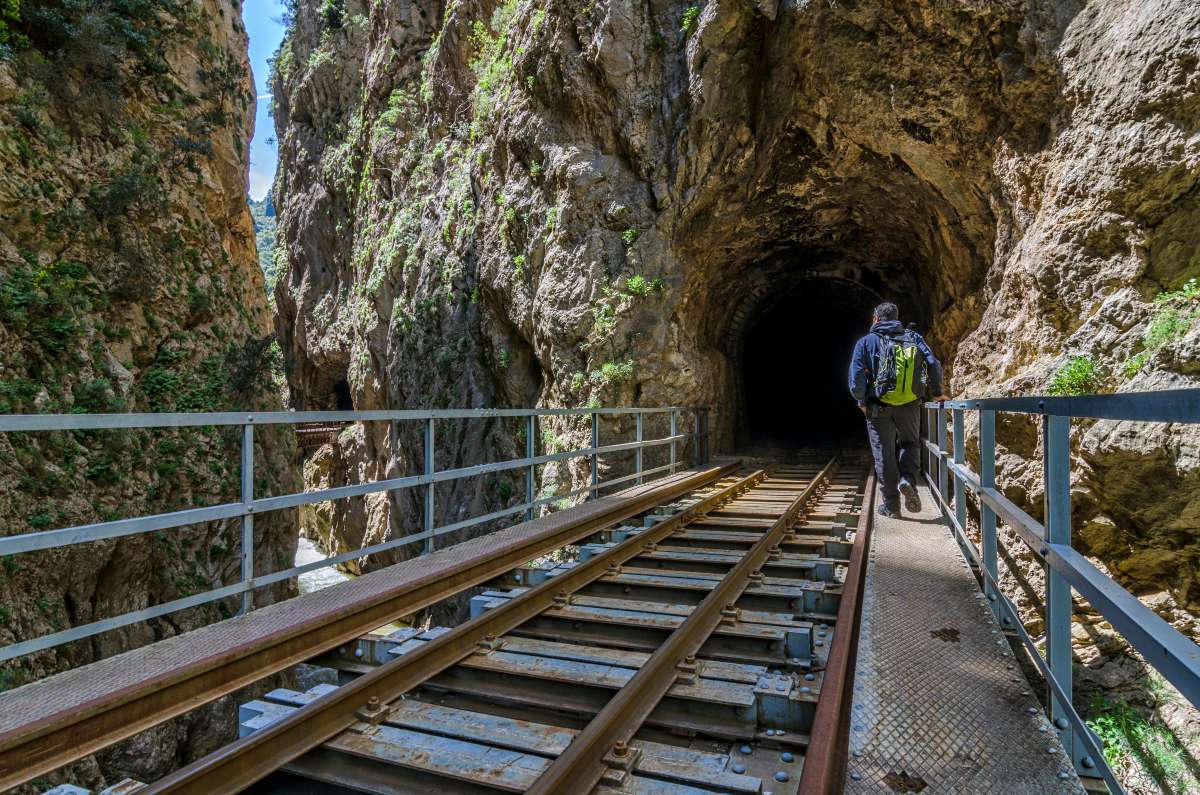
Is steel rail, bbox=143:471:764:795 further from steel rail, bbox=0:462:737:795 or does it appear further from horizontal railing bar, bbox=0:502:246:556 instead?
horizontal railing bar, bbox=0:502:246:556

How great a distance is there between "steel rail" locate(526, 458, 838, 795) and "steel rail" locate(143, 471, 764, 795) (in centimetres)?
99

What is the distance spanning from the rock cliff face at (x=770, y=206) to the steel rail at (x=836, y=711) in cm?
332

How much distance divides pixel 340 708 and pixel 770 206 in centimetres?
1295

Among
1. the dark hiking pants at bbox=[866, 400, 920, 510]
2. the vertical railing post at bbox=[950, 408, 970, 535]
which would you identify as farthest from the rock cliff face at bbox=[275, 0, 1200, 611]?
the vertical railing post at bbox=[950, 408, 970, 535]

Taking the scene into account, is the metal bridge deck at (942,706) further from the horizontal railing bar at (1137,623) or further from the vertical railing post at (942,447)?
the vertical railing post at (942,447)

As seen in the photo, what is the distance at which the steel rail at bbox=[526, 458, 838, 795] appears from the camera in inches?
89.6

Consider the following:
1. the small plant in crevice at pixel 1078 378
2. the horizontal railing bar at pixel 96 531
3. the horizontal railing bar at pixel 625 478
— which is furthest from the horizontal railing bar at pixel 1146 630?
the horizontal railing bar at pixel 625 478

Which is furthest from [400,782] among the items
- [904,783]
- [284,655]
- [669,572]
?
[669,572]

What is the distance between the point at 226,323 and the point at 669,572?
12838mm

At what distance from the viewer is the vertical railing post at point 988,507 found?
12.1 feet

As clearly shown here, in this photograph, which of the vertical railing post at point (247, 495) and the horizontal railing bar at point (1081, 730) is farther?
the vertical railing post at point (247, 495)

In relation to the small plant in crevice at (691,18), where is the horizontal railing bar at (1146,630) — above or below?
below

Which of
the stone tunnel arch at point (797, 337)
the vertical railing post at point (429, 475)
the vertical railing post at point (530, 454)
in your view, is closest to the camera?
the vertical railing post at point (429, 475)

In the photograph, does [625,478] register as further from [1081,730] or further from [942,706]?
[1081,730]
